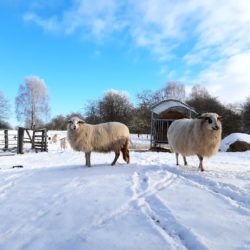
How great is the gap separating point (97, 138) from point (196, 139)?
3.47 meters

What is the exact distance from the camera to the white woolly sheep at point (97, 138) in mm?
11805

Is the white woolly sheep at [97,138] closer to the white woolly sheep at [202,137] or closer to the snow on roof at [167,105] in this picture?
the white woolly sheep at [202,137]

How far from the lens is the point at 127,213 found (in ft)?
17.8

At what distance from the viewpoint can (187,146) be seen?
11.1 meters

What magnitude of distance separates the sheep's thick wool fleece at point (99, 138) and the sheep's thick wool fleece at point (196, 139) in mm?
1960

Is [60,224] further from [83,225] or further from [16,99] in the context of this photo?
[16,99]

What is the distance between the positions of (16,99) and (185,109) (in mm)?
38114

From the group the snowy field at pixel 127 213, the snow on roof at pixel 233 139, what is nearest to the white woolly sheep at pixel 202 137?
the snowy field at pixel 127 213

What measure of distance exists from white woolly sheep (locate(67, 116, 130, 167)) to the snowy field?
3.07 m

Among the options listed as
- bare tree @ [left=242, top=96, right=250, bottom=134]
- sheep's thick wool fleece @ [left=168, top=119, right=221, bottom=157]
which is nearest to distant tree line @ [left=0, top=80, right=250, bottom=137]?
bare tree @ [left=242, top=96, right=250, bottom=134]

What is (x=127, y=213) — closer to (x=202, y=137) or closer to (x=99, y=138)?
(x=202, y=137)

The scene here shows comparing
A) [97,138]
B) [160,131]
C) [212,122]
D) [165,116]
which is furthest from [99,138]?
[165,116]

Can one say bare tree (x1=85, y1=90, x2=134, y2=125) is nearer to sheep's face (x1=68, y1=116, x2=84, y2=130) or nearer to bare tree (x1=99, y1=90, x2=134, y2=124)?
bare tree (x1=99, y1=90, x2=134, y2=124)

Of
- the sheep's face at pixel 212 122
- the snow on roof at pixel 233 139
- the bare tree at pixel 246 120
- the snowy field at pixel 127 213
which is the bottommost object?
the snowy field at pixel 127 213
